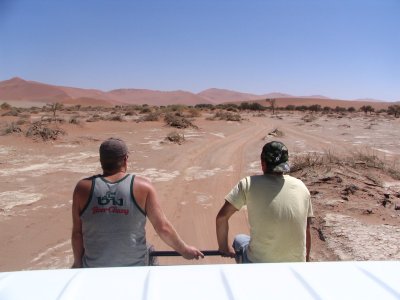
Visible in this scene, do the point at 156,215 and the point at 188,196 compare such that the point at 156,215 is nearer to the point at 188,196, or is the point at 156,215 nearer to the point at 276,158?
the point at 276,158

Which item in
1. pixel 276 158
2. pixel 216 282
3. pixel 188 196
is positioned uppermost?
pixel 276 158

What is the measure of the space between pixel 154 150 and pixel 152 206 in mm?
10778

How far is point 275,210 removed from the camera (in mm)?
2859

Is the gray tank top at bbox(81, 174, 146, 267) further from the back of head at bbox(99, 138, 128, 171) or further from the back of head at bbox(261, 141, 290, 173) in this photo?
the back of head at bbox(261, 141, 290, 173)

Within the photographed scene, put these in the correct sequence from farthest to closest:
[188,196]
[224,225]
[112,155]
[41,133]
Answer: [41,133] < [188,196] < [224,225] < [112,155]

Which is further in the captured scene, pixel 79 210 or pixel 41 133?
pixel 41 133

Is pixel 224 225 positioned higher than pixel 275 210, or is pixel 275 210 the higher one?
pixel 275 210

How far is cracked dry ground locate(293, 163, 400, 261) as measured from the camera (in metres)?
5.05

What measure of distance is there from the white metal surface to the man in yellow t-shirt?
97cm

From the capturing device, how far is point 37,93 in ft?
531

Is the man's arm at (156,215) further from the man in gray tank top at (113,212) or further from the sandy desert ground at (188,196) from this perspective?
the sandy desert ground at (188,196)

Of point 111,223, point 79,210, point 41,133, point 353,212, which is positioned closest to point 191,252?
point 111,223

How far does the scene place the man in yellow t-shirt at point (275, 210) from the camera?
286cm

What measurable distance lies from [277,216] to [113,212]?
1.17m
